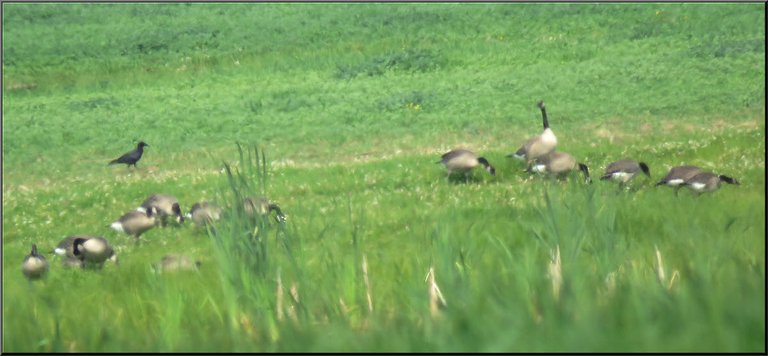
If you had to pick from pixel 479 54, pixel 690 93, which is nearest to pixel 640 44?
pixel 479 54

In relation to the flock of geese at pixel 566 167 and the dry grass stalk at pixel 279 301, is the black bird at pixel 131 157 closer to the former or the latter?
the flock of geese at pixel 566 167

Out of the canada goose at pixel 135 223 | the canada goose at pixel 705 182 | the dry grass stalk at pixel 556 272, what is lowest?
the canada goose at pixel 705 182

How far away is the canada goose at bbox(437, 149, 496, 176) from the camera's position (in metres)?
19.2

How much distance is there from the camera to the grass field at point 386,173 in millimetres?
4379

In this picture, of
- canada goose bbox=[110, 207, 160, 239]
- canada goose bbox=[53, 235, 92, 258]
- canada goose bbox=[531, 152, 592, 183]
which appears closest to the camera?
canada goose bbox=[53, 235, 92, 258]

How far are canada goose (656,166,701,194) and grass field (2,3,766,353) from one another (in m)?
0.43

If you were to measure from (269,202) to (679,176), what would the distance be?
6.33m

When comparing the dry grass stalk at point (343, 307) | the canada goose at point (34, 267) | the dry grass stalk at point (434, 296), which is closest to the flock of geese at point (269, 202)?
the canada goose at point (34, 267)

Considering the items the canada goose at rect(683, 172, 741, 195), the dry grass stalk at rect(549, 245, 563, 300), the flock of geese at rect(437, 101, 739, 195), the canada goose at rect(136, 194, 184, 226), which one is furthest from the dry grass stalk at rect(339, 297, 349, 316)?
the canada goose at rect(136, 194, 184, 226)

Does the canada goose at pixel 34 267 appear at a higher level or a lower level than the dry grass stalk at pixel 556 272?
lower

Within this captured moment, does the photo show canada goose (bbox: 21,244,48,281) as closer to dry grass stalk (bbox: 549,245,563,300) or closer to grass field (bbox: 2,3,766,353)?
grass field (bbox: 2,3,766,353)

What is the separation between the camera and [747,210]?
9.73 metres

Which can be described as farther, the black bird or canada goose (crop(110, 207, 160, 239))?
the black bird

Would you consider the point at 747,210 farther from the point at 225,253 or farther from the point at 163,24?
the point at 163,24
